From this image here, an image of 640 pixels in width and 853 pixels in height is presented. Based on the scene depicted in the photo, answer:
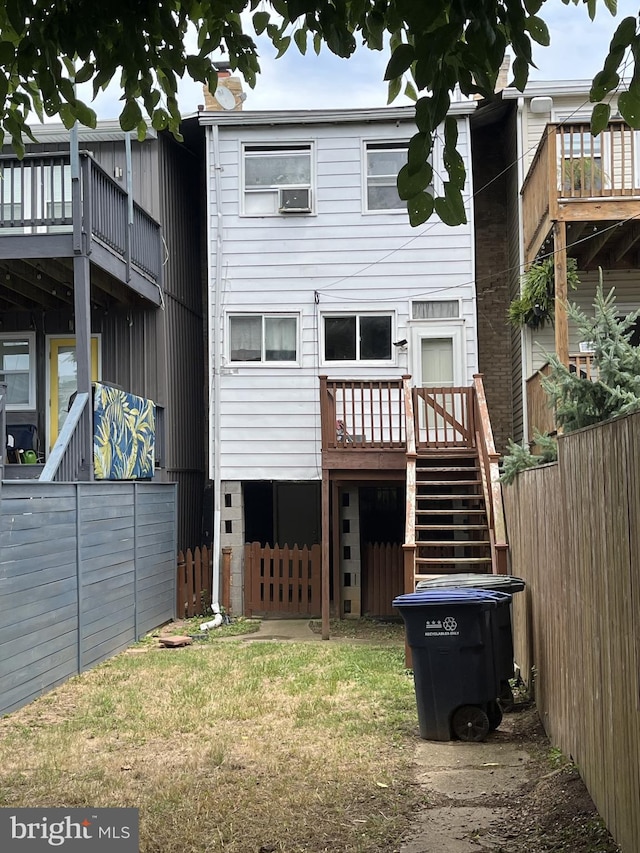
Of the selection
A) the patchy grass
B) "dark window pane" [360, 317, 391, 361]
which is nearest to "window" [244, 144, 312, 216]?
"dark window pane" [360, 317, 391, 361]

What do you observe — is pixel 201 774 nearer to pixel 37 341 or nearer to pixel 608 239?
pixel 608 239

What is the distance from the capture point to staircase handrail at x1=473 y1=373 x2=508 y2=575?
1023cm

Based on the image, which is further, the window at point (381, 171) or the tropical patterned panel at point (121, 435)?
the window at point (381, 171)

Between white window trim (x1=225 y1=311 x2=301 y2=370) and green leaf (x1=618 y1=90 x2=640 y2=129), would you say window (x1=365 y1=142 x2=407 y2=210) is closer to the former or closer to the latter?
white window trim (x1=225 y1=311 x2=301 y2=370)

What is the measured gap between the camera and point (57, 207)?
14.2 m

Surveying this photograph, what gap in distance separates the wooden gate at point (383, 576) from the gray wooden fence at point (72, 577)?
3.28m

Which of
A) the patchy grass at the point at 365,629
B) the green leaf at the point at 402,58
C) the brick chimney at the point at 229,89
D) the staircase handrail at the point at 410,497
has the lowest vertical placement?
the patchy grass at the point at 365,629

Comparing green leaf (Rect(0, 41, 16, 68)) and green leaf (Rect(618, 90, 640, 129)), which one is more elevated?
green leaf (Rect(0, 41, 16, 68))

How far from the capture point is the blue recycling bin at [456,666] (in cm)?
746

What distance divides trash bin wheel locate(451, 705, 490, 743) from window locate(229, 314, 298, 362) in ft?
28.6

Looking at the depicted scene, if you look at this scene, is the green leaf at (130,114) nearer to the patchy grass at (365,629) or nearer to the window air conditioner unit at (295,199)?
the patchy grass at (365,629)

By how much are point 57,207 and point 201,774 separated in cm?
1015

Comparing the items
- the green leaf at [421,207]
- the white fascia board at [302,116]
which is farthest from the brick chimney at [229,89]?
the green leaf at [421,207]

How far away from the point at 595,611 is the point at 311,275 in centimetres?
1094
